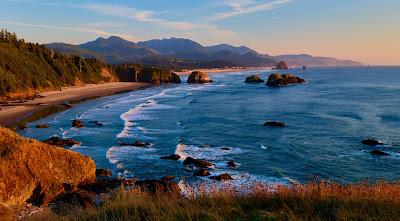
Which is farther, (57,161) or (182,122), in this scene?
(182,122)

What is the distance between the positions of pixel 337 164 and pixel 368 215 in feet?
66.5

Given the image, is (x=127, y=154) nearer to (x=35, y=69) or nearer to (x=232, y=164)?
(x=232, y=164)

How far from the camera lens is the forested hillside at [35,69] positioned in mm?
78125

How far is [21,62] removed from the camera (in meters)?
87.8

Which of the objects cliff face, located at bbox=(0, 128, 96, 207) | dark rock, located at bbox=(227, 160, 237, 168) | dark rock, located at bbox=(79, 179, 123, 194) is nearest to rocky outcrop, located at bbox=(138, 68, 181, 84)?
dark rock, located at bbox=(227, 160, 237, 168)

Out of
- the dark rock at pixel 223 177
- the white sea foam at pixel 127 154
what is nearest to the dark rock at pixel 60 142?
the white sea foam at pixel 127 154

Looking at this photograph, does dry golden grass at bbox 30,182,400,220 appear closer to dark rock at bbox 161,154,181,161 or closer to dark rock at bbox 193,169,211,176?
dark rock at bbox 193,169,211,176

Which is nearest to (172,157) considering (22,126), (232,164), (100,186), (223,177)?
(232,164)

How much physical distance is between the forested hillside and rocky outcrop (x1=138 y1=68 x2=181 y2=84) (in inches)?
895

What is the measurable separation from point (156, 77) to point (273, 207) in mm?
144212

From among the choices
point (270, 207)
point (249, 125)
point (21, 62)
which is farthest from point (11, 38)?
point (270, 207)

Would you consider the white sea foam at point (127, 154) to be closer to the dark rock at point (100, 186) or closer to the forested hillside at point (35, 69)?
the dark rock at point (100, 186)

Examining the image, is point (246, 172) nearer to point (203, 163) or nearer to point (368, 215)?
point (203, 163)

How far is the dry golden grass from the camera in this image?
8.62 meters
